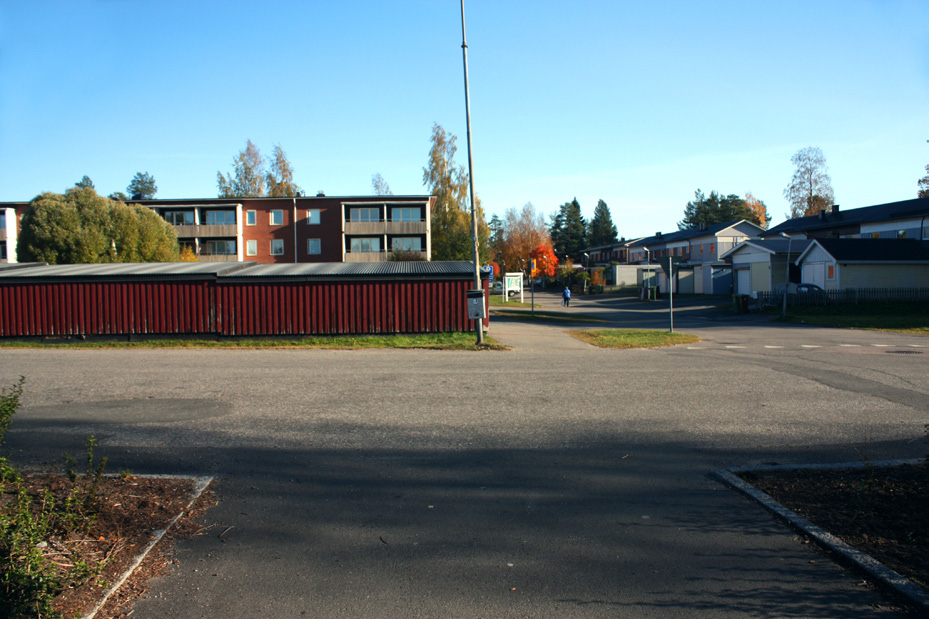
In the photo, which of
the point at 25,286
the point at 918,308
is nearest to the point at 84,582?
the point at 25,286

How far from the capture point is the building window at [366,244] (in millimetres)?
63938

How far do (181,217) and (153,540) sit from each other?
65.5m

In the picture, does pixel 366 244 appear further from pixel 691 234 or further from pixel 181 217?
pixel 691 234

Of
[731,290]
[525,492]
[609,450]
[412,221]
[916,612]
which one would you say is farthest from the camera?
[412,221]

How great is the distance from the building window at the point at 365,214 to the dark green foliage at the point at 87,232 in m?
22.6

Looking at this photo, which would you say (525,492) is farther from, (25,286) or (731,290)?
(731,290)

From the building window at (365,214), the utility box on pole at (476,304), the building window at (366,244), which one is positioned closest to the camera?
the utility box on pole at (476,304)

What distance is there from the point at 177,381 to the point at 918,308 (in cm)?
3736

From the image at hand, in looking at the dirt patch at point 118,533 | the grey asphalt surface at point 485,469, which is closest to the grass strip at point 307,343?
the grey asphalt surface at point 485,469

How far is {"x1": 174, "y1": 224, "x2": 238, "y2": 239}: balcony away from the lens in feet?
205

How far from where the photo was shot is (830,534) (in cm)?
454

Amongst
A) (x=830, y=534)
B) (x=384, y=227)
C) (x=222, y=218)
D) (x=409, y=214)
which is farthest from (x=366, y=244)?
(x=830, y=534)

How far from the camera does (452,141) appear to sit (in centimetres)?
6369

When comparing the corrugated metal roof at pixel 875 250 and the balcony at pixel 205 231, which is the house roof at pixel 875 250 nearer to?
the corrugated metal roof at pixel 875 250
